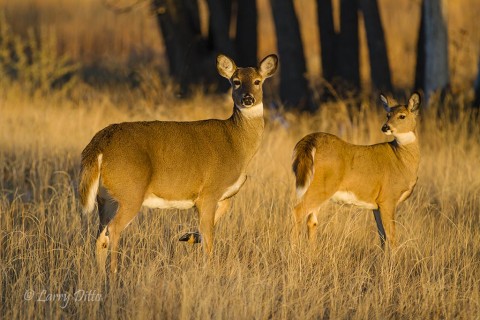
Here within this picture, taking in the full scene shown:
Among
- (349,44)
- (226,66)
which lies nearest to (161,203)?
(226,66)

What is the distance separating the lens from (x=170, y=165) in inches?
282

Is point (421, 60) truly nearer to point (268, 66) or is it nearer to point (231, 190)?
point (268, 66)

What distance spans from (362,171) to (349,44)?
24.7 feet

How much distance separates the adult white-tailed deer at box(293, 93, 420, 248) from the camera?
7680 mm

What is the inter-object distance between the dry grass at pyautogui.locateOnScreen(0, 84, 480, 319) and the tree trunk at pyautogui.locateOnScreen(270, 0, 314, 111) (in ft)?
9.57

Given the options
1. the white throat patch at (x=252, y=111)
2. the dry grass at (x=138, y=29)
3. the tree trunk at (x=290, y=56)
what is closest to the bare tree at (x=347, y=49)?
the tree trunk at (x=290, y=56)

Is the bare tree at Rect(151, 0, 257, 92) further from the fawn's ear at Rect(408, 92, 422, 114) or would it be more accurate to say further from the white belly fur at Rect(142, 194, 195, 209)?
the white belly fur at Rect(142, 194, 195, 209)

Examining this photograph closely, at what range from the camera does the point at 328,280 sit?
714 centimetres

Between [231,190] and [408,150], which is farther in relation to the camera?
[408,150]

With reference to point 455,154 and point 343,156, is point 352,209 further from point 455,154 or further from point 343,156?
point 455,154

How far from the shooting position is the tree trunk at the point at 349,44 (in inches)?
595

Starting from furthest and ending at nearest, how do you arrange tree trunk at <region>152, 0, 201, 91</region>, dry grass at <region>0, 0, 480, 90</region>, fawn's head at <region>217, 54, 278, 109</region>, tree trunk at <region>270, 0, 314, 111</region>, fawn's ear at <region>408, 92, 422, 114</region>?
1. dry grass at <region>0, 0, 480, 90</region>
2. tree trunk at <region>152, 0, 201, 91</region>
3. tree trunk at <region>270, 0, 314, 111</region>
4. fawn's ear at <region>408, 92, 422, 114</region>
5. fawn's head at <region>217, 54, 278, 109</region>

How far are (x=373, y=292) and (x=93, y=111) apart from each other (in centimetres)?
721
